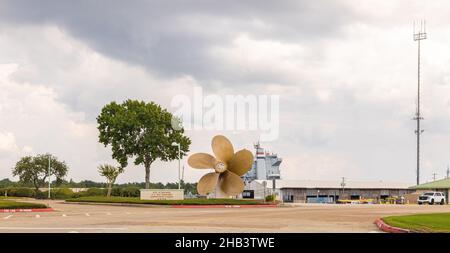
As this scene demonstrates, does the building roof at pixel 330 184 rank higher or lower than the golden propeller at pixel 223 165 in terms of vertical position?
lower

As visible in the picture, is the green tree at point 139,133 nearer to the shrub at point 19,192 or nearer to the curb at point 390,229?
the shrub at point 19,192

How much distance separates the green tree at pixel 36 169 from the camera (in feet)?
306

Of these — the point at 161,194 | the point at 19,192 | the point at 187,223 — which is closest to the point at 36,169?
the point at 19,192

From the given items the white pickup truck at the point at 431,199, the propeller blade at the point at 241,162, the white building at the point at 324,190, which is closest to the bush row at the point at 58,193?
the white building at the point at 324,190

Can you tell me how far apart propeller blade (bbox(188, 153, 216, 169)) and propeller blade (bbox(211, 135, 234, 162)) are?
2.14 feet

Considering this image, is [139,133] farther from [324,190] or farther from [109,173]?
[324,190]

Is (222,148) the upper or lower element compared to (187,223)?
upper

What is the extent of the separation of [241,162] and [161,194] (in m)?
20.3

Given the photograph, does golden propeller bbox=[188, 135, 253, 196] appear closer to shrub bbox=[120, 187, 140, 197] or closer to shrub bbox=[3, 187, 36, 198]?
shrub bbox=[120, 187, 140, 197]

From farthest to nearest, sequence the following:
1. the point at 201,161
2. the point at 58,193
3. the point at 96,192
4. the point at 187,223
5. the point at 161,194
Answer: the point at 58,193 < the point at 96,192 < the point at 161,194 < the point at 201,161 < the point at 187,223

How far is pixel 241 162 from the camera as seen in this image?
3875 cm

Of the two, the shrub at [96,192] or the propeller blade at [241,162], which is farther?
the shrub at [96,192]
